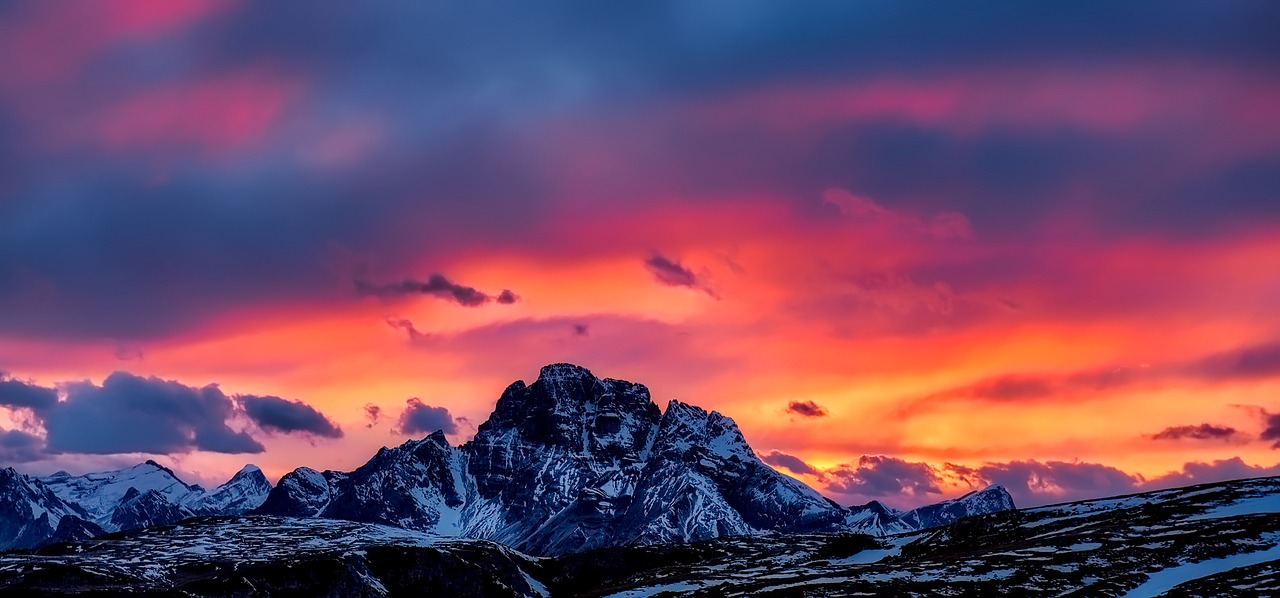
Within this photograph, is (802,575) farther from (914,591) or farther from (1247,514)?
(1247,514)

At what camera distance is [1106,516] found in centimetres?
19800

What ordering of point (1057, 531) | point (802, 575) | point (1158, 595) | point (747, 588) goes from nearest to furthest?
point (1158, 595) → point (747, 588) → point (802, 575) → point (1057, 531)

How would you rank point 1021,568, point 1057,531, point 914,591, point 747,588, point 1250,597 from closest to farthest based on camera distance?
point 1250,597 → point 914,591 → point 1021,568 → point 747,588 → point 1057,531

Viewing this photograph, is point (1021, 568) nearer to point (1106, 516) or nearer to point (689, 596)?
point (689, 596)

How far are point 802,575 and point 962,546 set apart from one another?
4001 centimetres

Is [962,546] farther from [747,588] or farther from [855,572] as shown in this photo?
[747,588]

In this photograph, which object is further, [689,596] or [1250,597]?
[689,596]

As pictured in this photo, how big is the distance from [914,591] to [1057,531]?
242 feet

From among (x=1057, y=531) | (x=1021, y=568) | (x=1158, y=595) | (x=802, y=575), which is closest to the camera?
(x=1158, y=595)

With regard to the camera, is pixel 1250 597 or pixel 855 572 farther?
pixel 855 572

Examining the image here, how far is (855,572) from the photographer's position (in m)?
165

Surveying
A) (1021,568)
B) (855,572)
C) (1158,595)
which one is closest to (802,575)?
(855,572)

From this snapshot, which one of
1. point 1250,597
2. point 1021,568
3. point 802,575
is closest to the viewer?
point 1250,597

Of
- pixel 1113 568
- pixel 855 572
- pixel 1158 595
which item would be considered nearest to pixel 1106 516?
pixel 855 572
